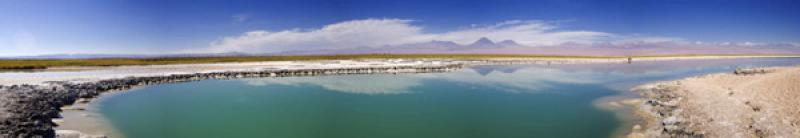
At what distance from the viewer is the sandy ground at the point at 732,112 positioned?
31.7 ft

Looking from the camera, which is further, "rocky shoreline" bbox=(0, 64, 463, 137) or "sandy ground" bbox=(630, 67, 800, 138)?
"rocky shoreline" bbox=(0, 64, 463, 137)

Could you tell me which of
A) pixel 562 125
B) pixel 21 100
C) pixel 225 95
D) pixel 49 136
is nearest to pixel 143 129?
pixel 49 136

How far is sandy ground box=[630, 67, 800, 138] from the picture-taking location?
31.7 ft

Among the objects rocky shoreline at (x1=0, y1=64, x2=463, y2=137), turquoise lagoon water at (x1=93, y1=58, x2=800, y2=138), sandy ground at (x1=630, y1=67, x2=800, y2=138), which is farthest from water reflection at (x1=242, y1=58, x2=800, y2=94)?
sandy ground at (x1=630, y1=67, x2=800, y2=138)

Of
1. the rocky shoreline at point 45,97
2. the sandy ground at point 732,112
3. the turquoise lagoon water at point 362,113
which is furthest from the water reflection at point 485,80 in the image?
the sandy ground at point 732,112

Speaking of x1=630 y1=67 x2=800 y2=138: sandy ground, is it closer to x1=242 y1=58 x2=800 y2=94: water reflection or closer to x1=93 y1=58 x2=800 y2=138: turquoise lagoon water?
x1=93 y1=58 x2=800 y2=138: turquoise lagoon water

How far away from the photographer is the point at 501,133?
10.8m

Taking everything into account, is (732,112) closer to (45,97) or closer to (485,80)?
(485,80)

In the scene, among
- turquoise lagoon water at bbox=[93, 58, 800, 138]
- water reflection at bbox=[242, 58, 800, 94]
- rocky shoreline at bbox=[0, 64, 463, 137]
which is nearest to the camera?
rocky shoreline at bbox=[0, 64, 463, 137]

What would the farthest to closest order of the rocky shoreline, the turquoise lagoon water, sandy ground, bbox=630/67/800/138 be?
the turquoise lagoon water, the rocky shoreline, sandy ground, bbox=630/67/800/138

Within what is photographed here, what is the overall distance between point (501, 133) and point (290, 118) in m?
5.50

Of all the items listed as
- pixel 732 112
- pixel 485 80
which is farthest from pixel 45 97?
pixel 485 80

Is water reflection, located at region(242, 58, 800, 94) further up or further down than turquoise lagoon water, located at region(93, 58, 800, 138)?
further up

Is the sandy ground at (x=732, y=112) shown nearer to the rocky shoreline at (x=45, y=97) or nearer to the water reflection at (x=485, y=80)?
the water reflection at (x=485, y=80)
